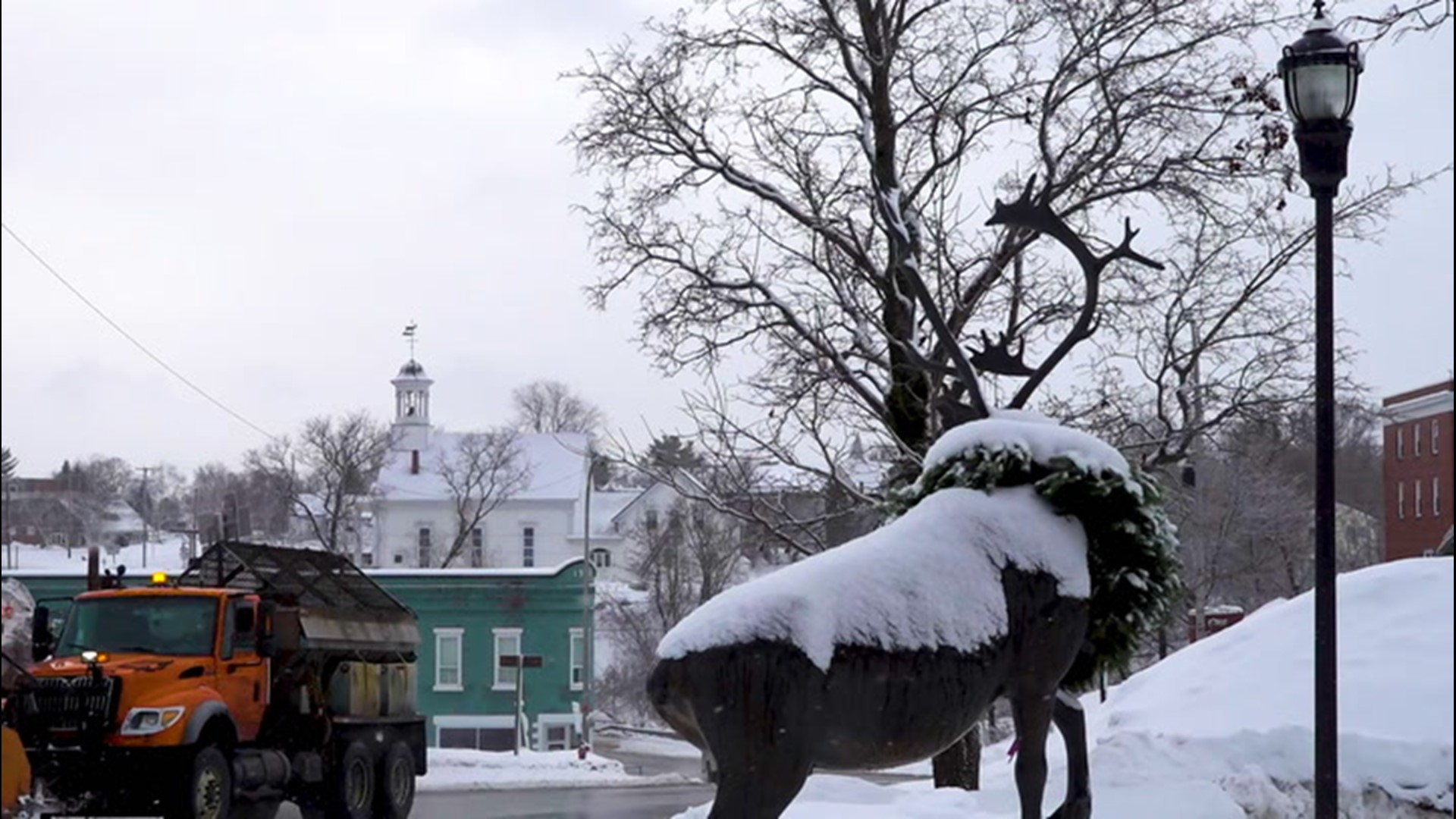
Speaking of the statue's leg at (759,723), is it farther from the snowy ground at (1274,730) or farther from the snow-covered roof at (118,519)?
the snow-covered roof at (118,519)

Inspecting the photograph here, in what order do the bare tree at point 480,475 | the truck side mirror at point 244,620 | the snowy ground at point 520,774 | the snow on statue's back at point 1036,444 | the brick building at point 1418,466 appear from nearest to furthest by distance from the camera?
the snow on statue's back at point 1036,444, the truck side mirror at point 244,620, the brick building at point 1418,466, the snowy ground at point 520,774, the bare tree at point 480,475

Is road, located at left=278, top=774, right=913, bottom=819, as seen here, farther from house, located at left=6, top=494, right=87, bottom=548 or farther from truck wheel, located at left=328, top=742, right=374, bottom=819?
house, located at left=6, top=494, right=87, bottom=548

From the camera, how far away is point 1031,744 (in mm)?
8836

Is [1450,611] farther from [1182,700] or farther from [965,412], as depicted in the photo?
[965,412]

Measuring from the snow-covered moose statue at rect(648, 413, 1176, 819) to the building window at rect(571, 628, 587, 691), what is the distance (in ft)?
141

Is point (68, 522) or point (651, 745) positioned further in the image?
point (68, 522)

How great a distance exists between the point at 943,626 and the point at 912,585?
22 centimetres

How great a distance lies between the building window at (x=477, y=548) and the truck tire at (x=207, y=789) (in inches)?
2540

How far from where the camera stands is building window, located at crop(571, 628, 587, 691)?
5200 centimetres

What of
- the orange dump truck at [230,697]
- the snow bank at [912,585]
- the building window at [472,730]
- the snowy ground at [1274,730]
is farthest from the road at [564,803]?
the building window at [472,730]

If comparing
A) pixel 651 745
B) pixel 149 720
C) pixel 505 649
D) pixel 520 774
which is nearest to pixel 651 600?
pixel 651 745

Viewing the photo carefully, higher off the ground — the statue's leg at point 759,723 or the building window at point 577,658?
the statue's leg at point 759,723

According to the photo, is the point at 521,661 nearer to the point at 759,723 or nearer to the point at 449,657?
the point at 449,657

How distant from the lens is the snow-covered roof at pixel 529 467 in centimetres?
8375
